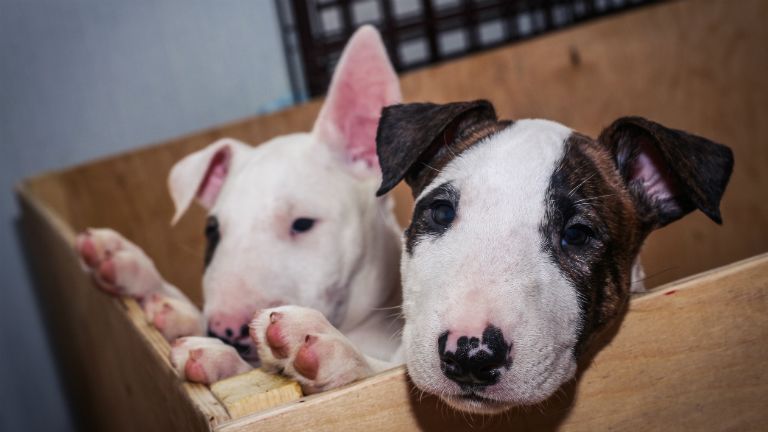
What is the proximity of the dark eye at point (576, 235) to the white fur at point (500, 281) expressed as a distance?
5cm

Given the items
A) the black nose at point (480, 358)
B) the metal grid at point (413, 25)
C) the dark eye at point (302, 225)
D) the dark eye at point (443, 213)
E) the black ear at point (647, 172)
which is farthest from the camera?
the metal grid at point (413, 25)

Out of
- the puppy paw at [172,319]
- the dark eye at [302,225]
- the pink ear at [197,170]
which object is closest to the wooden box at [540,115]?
the puppy paw at [172,319]

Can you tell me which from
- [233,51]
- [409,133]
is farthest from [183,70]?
[409,133]

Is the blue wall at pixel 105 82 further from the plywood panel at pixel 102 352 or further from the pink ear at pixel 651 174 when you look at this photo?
the pink ear at pixel 651 174

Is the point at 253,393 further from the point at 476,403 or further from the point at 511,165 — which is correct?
the point at 511,165

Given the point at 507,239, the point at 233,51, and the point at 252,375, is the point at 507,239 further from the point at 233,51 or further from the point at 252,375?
the point at 233,51

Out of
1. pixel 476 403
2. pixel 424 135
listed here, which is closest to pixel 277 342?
pixel 476 403

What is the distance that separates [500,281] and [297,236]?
681 millimetres

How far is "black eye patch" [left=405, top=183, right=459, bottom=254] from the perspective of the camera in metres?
1.16

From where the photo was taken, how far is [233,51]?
3352 millimetres

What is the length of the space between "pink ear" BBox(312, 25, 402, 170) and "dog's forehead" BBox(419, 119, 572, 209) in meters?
0.51

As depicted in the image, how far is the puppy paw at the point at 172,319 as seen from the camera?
150 centimetres

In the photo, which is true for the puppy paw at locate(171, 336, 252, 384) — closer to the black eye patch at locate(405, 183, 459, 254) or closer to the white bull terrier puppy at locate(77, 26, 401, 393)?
the white bull terrier puppy at locate(77, 26, 401, 393)

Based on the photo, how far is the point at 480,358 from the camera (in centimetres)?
93
